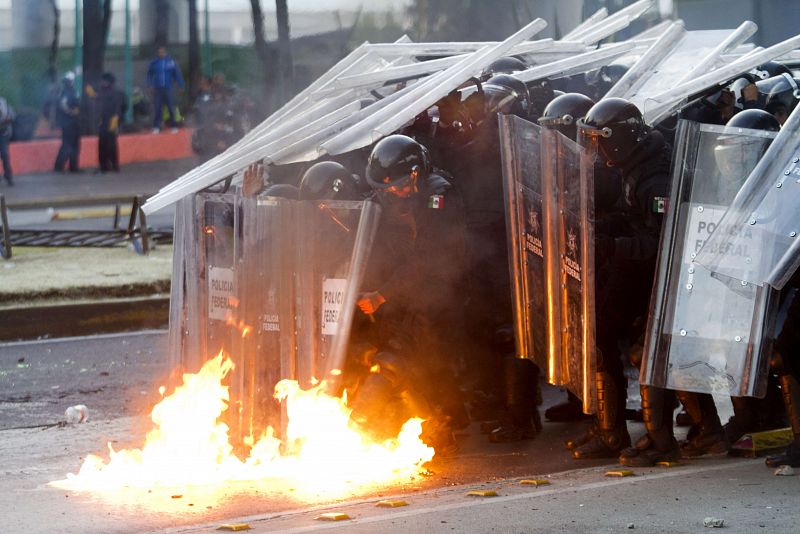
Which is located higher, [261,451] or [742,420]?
[742,420]

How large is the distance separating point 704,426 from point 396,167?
2139 millimetres

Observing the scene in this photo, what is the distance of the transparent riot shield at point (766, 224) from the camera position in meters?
6.43

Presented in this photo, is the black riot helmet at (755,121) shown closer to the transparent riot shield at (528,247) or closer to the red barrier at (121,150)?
the transparent riot shield at (528,247)

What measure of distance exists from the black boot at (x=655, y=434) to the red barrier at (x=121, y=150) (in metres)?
19.1

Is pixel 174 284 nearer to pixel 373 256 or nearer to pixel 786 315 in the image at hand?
pixel 373 256

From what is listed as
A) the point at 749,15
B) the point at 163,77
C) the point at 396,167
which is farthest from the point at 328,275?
the point at 163,77

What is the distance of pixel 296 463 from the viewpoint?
290 inches

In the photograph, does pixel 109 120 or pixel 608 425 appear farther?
pixel 109 120

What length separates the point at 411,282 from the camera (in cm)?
757

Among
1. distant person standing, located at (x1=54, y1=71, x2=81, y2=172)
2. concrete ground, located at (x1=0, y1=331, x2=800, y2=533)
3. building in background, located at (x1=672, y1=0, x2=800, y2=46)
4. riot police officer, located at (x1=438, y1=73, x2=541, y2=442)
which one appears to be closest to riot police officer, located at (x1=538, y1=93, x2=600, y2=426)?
concrete ground, located at (x1=0, y1=331, x2=800, y2=533)

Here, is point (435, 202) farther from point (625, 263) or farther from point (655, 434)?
point (655, 434)

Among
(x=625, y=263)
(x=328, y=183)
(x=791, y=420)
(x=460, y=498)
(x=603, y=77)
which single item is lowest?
(x=460, y=498)

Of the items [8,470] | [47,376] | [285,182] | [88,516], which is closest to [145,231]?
[47,376]

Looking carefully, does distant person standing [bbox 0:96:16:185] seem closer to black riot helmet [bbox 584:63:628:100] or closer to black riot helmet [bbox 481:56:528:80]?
black riot helmet [bbox 481:56:528:80]
